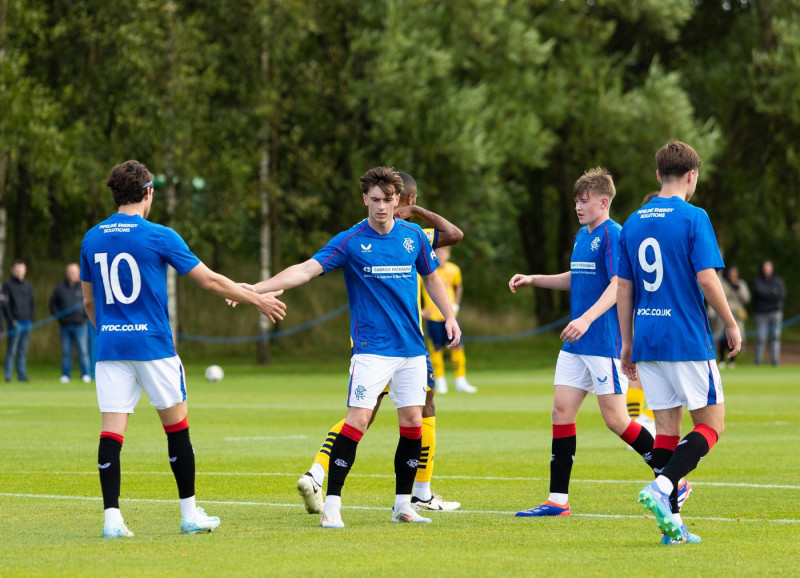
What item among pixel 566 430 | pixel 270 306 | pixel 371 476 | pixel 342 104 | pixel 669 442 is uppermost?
pixel 342 104

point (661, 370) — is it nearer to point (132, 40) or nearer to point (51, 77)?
point (132, 40)

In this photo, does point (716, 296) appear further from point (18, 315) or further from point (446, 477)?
point (18, 315)

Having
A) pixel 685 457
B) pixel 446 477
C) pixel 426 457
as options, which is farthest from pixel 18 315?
pixel 685 457

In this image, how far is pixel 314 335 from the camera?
129 feet

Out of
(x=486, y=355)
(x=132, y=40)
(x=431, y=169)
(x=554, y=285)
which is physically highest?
(x=132, y=40)

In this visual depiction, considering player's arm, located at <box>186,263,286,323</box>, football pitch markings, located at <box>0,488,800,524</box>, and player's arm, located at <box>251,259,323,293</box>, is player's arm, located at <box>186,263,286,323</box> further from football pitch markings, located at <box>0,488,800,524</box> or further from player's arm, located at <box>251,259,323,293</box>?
football pitch markings, located at <box>0,488,800,524</box>

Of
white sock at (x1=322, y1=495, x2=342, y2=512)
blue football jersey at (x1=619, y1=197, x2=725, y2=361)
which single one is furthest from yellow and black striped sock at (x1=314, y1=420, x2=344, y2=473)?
blue football jersey at (x1=619, y1=197, x2=725, y2=361)

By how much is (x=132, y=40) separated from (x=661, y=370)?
2720 centimetres

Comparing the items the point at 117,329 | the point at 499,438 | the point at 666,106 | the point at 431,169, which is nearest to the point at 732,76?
the point at 666,106

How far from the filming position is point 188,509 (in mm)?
8156

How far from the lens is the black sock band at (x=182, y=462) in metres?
8.19

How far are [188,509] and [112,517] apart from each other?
45 cm

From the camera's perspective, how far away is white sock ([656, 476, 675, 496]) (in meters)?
7.29

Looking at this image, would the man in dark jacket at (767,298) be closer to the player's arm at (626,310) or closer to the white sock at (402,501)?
the white sock at (402,501)
